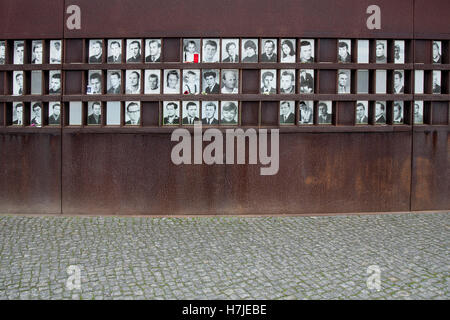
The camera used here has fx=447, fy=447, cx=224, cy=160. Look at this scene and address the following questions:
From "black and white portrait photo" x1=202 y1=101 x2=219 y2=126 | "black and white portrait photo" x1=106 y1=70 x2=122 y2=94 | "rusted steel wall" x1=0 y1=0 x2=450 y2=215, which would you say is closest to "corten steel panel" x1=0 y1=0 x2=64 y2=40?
"rusted steel wall" x1=0 y1=0 x2=450 y2=215

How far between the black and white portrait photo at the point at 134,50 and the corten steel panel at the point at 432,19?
4.65 meters

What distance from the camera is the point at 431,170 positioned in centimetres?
779

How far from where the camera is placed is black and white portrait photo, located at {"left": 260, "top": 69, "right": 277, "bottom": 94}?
7.49 meters

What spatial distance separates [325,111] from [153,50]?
3.07 meters

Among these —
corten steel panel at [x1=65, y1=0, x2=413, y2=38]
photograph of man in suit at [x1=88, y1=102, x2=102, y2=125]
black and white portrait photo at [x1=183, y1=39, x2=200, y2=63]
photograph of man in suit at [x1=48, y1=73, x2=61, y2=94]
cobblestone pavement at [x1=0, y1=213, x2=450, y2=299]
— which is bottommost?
cobblestone pavement at [x1=0, y1=213, x2=450, y2=299]

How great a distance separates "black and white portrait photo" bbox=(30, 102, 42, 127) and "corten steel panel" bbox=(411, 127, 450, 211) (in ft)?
21.2

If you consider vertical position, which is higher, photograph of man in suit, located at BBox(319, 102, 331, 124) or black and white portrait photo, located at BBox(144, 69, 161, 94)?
black and white portrait photo, located at BBox(144, 69, 161, 94)

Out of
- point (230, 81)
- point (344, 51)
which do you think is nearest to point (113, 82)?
point (230, 81)

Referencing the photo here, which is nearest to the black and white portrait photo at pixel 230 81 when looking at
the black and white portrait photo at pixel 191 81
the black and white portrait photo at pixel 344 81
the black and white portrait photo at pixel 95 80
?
the black and white portrait photo at pixel 191 81

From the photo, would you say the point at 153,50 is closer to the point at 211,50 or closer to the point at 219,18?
the point at 211,50

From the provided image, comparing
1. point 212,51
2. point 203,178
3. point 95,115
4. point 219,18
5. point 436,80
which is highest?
point 219,18

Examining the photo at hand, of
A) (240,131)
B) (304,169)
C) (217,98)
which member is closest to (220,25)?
(217,98)

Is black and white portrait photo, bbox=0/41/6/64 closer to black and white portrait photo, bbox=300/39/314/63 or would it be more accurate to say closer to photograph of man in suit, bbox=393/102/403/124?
black and white portrait photo, bbox=300/39/314/63

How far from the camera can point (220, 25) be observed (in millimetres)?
7297
